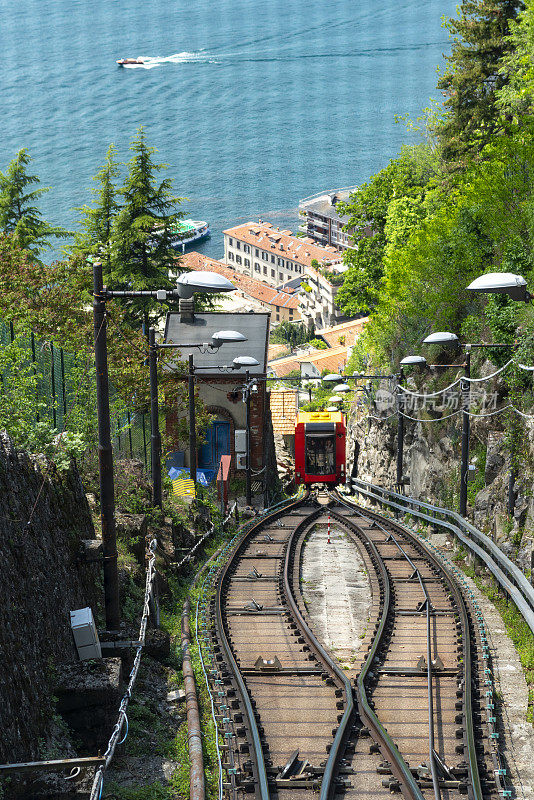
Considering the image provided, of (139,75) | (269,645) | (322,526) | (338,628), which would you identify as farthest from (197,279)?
(139,75)

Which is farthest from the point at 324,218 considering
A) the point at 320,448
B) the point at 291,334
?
the point at 320,448

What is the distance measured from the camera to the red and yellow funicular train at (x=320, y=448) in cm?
3738

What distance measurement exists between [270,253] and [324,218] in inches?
466

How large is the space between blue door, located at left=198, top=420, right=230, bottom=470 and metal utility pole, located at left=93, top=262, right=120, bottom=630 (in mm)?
26172

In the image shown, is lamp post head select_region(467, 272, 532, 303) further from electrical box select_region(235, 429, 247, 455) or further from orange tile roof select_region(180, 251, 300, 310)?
orange tile roof select_region(180, 251, 300, 310)

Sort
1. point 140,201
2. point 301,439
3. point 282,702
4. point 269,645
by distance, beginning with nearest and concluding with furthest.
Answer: point 282,702 → point 269,645 → point 301,439 → point 140,201

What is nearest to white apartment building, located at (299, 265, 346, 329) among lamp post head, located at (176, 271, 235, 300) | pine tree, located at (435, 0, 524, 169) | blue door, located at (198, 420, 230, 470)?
pine tree, located at (435, 0, 524, 169)

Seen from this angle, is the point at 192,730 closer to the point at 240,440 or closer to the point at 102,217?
the point at 240,440

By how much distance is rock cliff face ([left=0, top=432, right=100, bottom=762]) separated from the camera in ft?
29.5

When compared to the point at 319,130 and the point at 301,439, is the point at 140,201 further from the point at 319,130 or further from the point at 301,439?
the point at 319,130

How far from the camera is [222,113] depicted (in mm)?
160375

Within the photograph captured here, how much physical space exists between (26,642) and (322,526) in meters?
18.9

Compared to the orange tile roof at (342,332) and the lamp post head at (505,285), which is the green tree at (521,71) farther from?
the orange tile roof at (342,332)

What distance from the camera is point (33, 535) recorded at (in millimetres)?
10820
